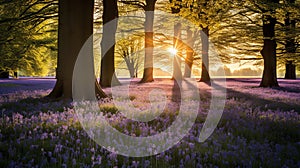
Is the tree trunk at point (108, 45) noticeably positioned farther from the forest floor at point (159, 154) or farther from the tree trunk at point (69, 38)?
the forest floor at point (159, 154)

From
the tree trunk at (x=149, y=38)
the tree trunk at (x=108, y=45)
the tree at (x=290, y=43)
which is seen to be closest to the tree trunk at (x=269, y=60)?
the tree at (x=290, y=43)

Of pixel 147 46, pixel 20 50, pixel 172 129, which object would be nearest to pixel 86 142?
pixel 172 129

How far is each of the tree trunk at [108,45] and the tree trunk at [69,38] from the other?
328 inches

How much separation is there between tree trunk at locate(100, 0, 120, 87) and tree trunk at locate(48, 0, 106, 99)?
27.3 ft

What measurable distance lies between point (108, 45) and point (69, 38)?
28.8ft

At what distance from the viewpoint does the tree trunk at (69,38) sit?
934 cm

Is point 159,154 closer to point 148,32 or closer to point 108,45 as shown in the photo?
point 108,45

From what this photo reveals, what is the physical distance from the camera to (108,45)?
18109mm

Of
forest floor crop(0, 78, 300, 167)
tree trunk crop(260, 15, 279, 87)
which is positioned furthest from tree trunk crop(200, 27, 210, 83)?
forest floor crop(0, 78, 300, 167)

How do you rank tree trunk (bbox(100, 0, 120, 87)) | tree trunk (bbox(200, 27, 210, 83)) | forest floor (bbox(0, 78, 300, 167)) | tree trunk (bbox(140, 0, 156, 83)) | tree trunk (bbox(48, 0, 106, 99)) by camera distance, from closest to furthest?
forest floor (bbox(0, 78, 300, 167)) < tree trunk (bbox(48, 0, 106, 99)) < tree trunk (bbox(100, 0, 120, 87)) < tree trunk (bbox(140, 0, 156, 83)) < tree trunk (bbox(200, 27, 210, 83))

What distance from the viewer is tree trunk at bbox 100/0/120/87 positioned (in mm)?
17953

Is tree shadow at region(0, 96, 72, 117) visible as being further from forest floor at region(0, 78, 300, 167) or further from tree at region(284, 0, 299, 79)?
tree at region(284, 0, 299, 79)

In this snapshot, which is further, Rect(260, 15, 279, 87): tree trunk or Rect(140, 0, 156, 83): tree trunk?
Rect(140, 0, 156, 83): tree trunk

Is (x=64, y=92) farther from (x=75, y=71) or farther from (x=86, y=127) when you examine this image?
(x=86, y=127)
